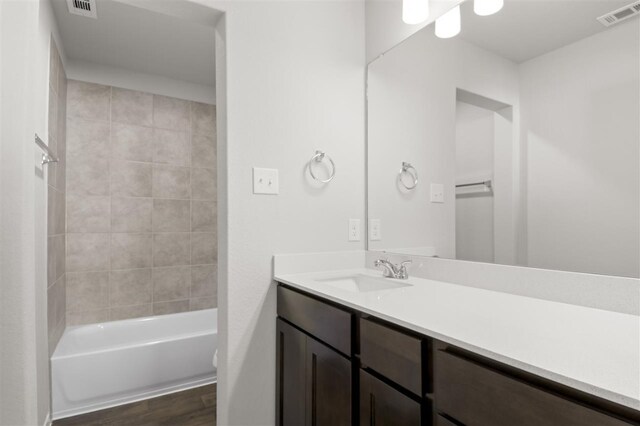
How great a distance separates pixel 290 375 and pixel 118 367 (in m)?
1.43

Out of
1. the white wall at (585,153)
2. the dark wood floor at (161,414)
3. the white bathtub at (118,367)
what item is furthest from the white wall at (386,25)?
the dark wood floor at (161,414)

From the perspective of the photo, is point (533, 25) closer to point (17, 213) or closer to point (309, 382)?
point (309, 382)

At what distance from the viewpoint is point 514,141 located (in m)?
1.20

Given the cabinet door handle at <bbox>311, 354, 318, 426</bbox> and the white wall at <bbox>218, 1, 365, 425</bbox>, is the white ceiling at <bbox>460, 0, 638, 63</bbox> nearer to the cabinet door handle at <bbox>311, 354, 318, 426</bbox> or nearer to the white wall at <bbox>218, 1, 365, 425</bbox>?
the white wall at <bbox>218, 1, 365, 425</bbox>

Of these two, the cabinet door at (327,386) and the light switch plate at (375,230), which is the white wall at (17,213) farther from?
the light switch plate at (375,230)

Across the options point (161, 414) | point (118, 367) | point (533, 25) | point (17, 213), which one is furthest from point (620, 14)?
point (118, 367)

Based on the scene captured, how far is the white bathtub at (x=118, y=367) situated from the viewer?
1981mm

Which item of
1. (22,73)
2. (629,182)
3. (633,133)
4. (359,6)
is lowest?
(629,182)

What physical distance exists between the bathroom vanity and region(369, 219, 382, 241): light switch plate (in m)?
0.35

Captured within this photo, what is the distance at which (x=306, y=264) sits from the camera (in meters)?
1.57

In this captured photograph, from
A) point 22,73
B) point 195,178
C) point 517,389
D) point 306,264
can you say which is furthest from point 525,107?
point 195,178

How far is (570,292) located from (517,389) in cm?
58

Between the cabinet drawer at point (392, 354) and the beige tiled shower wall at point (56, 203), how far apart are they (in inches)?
75.4

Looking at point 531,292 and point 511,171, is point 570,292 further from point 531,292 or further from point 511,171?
point 511,171
